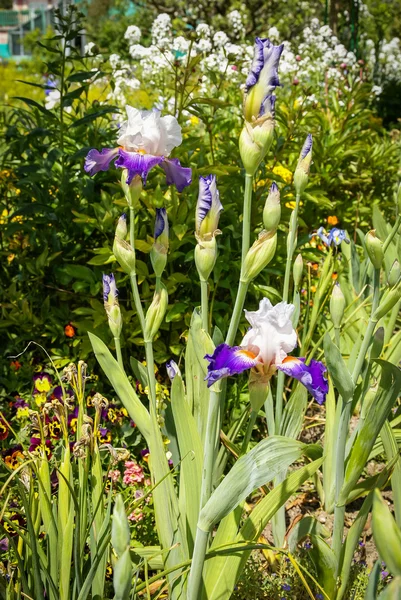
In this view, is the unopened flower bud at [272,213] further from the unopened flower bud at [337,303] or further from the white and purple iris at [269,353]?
the unopened flower bud at [337,303]

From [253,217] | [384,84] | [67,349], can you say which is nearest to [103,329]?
[67,349]

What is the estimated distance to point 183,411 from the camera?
131 cm

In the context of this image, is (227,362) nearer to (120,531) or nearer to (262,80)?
(120,531)

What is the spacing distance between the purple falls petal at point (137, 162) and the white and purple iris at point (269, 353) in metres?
0.40

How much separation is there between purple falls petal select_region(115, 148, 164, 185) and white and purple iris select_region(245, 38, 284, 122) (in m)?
0.29

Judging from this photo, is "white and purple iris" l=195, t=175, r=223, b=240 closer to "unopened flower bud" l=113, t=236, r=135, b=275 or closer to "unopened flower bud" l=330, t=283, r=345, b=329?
"unopened flower bud" l=113, t=236, r=135, b=275

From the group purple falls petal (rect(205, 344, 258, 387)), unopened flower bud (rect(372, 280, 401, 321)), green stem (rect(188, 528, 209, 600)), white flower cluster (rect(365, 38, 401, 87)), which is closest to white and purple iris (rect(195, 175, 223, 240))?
purple falls petal (rect(205, 344, 258, 387))

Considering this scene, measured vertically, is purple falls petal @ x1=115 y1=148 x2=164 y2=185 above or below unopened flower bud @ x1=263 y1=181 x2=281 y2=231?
above

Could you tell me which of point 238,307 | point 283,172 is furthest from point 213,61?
point 238,307

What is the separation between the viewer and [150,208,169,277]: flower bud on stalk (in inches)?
51.3

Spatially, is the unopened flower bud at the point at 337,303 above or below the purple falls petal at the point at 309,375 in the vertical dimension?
below

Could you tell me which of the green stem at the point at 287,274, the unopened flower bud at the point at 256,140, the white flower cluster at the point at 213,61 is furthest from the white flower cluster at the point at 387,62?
the unopened flower bud at the point at 256,140

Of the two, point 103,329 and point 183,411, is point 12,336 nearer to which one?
point 103,329

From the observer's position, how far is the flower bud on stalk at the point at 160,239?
130 cm
